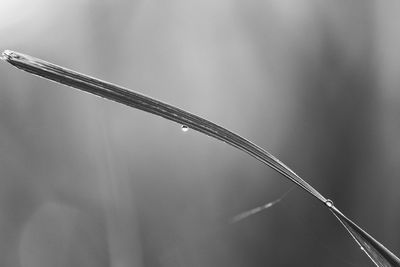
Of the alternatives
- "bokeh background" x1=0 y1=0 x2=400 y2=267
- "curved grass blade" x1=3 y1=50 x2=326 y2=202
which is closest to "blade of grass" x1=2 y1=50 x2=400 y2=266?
"curved grass blade" x1=3 y1=50 x2=326 y2=202

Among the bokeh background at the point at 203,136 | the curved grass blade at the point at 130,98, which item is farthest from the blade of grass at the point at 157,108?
the bokeh background at the point at 203,136

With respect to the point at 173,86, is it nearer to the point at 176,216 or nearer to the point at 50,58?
the point at 50,58

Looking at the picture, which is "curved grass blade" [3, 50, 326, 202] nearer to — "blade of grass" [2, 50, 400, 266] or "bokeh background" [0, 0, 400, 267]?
"blade of grass" [2, 50, 400, 266]

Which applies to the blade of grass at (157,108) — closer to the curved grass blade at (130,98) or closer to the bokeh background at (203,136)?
the curved grass blade at (130,98)

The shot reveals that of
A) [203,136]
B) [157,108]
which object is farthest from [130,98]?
[203,136]

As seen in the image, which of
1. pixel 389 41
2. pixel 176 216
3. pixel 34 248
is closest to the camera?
pixel 34 248

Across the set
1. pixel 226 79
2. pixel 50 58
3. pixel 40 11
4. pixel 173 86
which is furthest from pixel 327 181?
pixel 40 11
